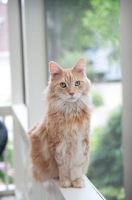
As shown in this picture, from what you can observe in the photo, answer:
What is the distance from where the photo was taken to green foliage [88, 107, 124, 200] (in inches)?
55.9

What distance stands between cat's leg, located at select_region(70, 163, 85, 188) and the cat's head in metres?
0.26

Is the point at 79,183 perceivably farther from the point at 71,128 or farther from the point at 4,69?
the point at 4,69

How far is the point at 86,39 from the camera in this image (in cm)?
179

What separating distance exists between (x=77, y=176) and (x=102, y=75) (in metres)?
0.41

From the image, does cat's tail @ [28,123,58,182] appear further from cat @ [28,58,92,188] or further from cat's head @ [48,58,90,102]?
cat's head @ [48,58,90,102]

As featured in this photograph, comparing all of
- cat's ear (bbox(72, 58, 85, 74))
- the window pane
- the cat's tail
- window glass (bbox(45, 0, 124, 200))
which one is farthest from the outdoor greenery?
the window pane

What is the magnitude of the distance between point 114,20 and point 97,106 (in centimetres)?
47

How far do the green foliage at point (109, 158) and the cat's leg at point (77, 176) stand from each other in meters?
0.11

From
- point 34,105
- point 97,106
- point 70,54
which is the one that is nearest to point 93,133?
point 97,106

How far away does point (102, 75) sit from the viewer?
1.62 meters

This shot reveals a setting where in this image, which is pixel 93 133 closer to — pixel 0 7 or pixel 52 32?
pixel 52 32

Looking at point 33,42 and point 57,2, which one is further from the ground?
point 57,2

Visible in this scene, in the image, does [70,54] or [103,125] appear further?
[70,54]

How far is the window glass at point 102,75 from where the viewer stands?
1.40 meters
